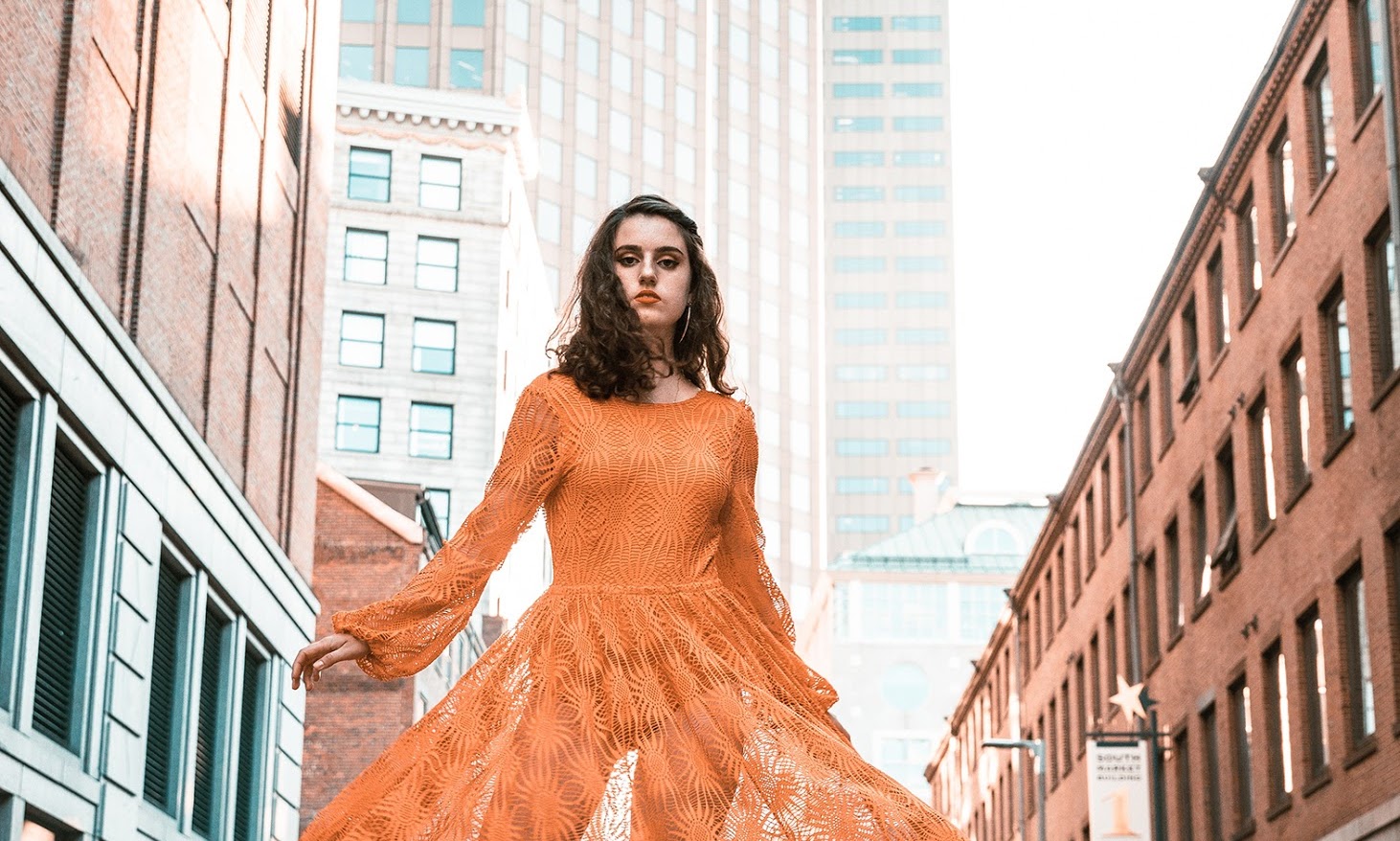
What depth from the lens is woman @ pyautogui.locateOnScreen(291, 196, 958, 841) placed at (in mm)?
4438

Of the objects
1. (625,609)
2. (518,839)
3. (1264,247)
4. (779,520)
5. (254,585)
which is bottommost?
(518,839)

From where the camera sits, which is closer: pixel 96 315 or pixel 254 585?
pixel 96 315

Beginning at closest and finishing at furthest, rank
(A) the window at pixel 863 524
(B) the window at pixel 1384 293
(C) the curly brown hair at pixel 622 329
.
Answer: (C) the curly brown hair at pixel 622 329 < (B) the window at pixel 1384 293 < (A) the window at pixel 863 524

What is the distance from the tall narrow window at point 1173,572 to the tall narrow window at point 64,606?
2010cm

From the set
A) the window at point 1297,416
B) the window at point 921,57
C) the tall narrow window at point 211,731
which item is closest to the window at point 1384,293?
the window at point 1297,416

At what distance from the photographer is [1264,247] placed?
92.0ft

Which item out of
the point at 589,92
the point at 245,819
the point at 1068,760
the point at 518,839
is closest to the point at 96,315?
the point at 245,819

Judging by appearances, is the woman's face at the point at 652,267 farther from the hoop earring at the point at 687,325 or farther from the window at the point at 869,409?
the window at the point at 869,409

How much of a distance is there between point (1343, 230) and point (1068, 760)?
80.7 feet

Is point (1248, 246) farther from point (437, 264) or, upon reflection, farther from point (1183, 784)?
point (437, 264)

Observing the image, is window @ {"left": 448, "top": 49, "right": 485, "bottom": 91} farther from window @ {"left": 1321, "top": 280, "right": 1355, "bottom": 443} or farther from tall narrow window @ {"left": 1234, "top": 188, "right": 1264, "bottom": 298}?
window @ {"left": 1321, "top": 280, "right": 1355, "bottom": 443}

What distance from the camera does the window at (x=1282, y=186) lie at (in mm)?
27031

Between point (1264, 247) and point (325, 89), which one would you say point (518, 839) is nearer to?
point (1264, 247)

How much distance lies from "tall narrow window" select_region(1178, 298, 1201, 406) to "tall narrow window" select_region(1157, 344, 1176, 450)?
1542 millimetres
